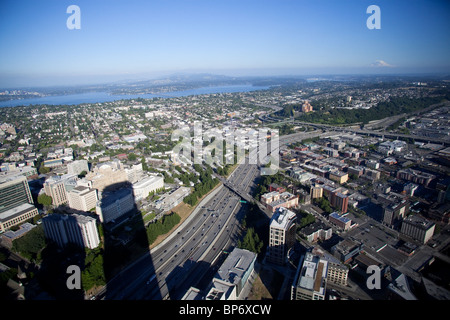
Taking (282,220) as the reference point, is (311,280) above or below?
below

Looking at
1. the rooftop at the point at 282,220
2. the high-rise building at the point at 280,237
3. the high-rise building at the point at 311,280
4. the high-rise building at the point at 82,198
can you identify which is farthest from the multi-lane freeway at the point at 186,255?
the high-rise building at the point at 82,198

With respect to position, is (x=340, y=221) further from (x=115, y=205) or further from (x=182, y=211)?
(x=115, y=205)

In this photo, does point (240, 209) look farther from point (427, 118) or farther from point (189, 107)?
point (189, 107)

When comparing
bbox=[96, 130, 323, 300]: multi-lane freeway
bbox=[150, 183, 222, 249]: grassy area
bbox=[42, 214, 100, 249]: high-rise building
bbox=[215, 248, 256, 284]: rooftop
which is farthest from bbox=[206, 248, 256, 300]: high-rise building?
bbox=[42, 214, 100, 249]: high-rise building

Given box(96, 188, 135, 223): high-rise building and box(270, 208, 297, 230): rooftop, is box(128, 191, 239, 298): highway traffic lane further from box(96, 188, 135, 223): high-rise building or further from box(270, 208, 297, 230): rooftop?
box(96, 188, 135, 223): high-rise building

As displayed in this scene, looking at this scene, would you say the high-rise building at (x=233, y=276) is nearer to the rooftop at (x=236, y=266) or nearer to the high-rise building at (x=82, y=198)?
the rooftop at (x=236, y=266)

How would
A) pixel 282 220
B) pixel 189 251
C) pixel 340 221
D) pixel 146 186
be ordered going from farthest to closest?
pixel 146 186 < pixel 340 221 < pixel 189 251 < pixel 282 220

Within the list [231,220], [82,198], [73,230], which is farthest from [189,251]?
[82,198]
